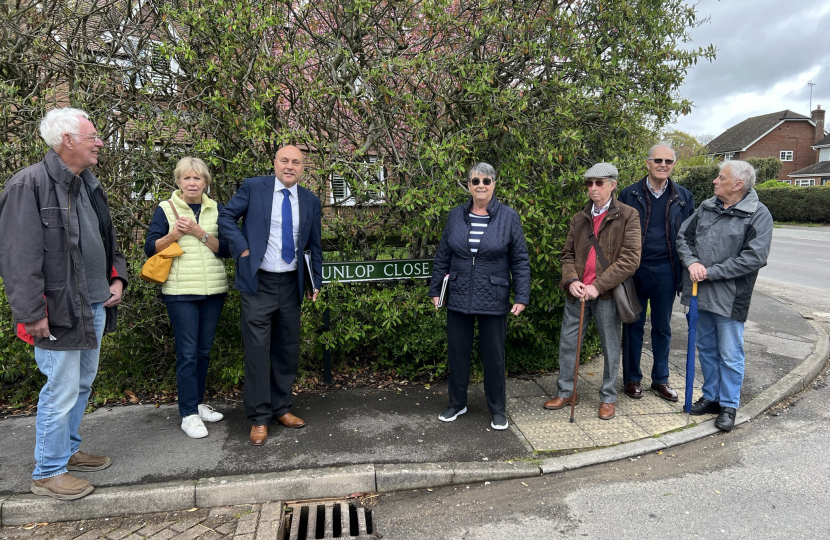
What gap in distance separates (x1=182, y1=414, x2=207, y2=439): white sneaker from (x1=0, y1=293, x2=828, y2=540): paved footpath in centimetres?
6

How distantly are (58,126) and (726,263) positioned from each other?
4.57 m

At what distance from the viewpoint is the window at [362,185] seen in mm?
4340

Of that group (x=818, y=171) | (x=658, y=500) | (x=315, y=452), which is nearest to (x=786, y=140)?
(x=818, y=171)

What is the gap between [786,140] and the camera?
160 ft

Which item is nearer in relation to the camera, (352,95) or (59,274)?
(59,274)

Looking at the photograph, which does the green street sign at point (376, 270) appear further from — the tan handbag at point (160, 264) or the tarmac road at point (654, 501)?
the tarmac road at point (654, 501)

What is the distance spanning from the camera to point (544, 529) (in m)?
2.91

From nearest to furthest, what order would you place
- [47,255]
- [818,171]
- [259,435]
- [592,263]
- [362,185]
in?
[47,255] → [259,435] → [592,263] → [362,185] → [818,171]

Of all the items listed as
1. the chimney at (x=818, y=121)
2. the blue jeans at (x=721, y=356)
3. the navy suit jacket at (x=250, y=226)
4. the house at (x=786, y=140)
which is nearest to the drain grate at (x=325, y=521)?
the navy suit jacket at (x=250, y=226)

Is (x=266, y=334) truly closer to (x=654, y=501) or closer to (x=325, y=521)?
(x=325, y=521)

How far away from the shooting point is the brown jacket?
13.1 feet

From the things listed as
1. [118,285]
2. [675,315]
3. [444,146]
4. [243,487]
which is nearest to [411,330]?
Result: [444,146]

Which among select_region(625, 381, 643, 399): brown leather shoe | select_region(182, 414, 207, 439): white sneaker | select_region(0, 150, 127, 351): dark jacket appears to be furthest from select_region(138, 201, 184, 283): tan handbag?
select_region(625, 381, 643, 399): brown leather shoe

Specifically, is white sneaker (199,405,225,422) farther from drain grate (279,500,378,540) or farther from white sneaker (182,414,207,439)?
drain grate (279,500,378,540)
